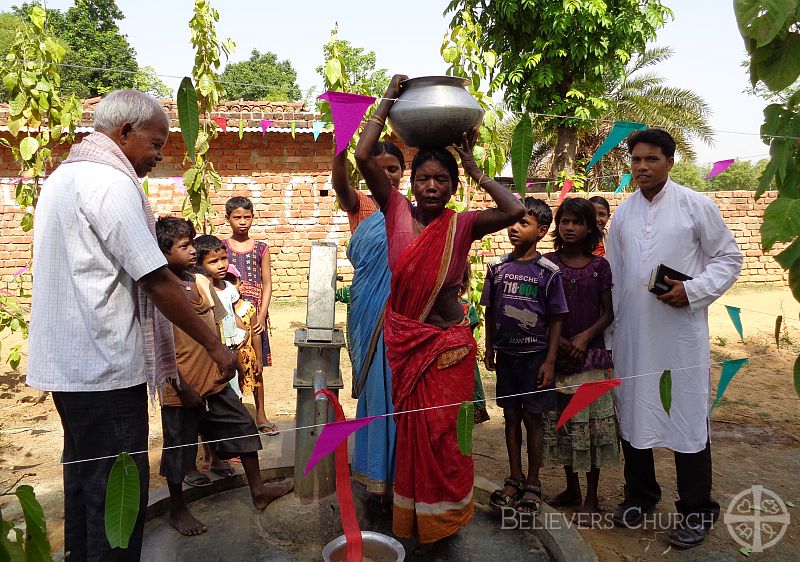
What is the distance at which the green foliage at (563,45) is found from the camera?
44.3 ft

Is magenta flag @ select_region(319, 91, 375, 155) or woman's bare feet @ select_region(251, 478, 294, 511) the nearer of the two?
magenta flag @ select_region(319, 91, 375, 155)

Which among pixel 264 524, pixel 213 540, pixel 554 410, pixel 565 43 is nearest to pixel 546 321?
pixel 554 410

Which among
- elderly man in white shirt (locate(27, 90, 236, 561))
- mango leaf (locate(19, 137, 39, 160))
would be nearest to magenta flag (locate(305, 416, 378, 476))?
elderly man in white shirt (locate(27, 90, 236, 561))

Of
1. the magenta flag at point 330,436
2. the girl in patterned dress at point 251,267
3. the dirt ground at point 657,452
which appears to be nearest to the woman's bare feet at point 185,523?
the dirt ground at point 657,452

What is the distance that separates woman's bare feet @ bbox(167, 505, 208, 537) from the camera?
9.66ft

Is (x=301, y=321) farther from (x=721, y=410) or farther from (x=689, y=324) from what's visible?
(x=689, y=324)

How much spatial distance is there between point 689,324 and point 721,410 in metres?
2.76

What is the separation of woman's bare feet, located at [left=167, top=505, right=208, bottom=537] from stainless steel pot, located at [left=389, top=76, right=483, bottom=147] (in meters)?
2.05

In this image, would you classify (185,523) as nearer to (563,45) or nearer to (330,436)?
(330,436)

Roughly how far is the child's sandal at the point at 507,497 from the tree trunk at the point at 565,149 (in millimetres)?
13335

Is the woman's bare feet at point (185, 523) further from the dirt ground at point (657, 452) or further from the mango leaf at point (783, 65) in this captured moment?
the mango leaf at point (783, 65)

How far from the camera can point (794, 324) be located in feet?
28.7

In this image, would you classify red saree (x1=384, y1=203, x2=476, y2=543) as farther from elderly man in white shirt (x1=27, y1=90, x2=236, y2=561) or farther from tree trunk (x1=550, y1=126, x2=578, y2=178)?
tree trunk (x1=550, y1=126, x2=578, y2=178)

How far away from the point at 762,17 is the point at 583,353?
193cm
